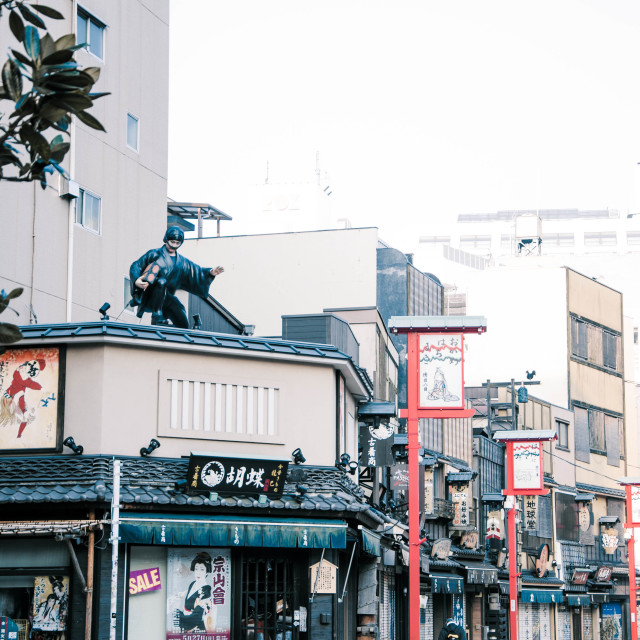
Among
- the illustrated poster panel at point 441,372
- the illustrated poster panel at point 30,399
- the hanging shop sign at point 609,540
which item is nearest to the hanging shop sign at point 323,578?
the illustrated poster panel at point 441,372

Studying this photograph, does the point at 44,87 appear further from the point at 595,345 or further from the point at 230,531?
the point at 595,345

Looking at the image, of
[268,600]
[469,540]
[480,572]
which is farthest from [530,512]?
[268,600]

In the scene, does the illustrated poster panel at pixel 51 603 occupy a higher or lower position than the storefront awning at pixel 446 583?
higher

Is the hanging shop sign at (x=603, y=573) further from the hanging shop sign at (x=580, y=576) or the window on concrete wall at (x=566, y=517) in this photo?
the window on concrete wall at (x=566, y=517)

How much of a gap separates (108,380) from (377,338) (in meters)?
18.7

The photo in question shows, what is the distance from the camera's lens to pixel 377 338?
40.8 metres

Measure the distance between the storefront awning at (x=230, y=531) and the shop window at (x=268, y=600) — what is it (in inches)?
34.7

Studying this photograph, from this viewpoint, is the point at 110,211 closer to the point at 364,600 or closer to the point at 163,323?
the point at 163,323

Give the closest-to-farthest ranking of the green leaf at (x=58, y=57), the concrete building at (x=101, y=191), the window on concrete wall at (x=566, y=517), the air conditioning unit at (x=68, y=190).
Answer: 1. the green leaf at (x=58, y=57)
2. the concrete building at (x=101, y=191)
3. the air conditioning unit at (x=68, y=190)
4. the window on concrete wall at (x=566, y=517)

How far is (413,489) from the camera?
26.8m

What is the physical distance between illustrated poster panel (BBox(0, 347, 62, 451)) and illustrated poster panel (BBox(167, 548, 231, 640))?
3.61m

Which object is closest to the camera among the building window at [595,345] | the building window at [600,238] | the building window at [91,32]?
the building window at [91,32]

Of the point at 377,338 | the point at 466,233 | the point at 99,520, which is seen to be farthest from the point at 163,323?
the point at 466,233

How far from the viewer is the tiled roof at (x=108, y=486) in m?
21.8
